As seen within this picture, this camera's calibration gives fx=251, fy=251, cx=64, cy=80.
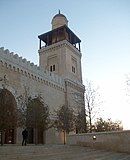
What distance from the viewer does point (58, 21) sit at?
37.8 metres

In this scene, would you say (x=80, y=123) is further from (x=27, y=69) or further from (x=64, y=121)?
(x=27, y=69)

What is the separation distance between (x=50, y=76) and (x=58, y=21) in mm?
12636

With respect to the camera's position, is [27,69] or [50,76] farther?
[50,76]

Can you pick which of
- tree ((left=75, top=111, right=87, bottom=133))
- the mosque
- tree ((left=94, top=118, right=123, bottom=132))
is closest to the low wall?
tree ((left=75, top=111, right=87, bottom=133))

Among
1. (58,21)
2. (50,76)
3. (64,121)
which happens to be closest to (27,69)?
(50,76)

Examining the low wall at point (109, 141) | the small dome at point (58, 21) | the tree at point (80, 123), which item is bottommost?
the low wall at point (109, 141)

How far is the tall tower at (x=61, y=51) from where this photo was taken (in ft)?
109

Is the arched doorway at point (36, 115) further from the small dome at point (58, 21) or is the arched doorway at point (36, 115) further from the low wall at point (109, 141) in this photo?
the small dome at point (58, 21)

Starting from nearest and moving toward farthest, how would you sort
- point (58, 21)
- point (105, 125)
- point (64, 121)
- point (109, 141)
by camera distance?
point (109, 141) < point (64, 121) < point (58, 21) < point (105, 125)

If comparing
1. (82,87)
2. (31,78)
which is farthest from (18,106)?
(82,87)

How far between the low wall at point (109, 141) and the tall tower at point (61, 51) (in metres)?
11.9

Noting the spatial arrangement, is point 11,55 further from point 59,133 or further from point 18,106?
point 59,133

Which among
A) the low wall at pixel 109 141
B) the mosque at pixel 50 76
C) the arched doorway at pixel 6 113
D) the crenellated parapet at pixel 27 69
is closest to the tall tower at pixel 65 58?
the mosque at pixel 50 76

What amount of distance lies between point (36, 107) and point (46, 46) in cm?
1656
